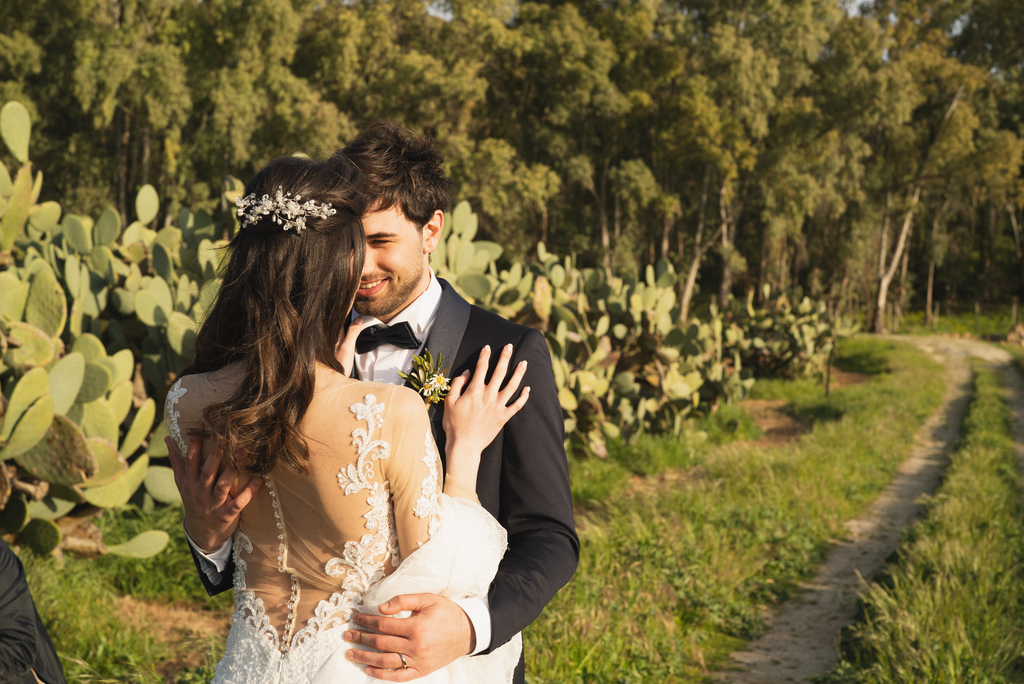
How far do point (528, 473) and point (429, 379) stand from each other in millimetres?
274

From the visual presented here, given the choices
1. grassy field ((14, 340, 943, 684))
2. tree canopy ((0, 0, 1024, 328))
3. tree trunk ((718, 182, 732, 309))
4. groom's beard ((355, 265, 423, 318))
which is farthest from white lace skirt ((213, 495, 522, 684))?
tree trunk ((718, 182, 732, 309))

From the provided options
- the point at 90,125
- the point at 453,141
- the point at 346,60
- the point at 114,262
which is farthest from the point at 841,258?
the point at 114,262

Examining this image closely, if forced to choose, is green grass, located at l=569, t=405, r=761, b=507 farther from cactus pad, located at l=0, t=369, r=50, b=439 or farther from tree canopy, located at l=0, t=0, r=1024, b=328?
tree canopy, located at l=0, t=0, r=1024, b=328

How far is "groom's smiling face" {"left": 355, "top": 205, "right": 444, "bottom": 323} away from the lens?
164cm

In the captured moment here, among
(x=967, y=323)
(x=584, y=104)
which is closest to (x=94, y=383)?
(x=584, y=104)

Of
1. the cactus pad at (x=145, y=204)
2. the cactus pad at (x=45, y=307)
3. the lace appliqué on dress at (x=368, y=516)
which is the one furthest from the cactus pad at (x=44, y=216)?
the lace appliqué on dress at (x=368, y=516)

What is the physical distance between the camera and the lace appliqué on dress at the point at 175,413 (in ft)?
4.41

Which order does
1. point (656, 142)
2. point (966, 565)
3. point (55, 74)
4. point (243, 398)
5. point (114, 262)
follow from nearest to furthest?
point (243, 398) → point (966, 565) → point (114, 262) → point (55, 74) → point (656, 142)

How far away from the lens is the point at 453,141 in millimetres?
18953

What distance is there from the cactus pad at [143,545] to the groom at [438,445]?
8.48 feet

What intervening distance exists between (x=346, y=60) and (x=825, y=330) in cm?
1263

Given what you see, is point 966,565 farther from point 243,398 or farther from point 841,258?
point 841,258

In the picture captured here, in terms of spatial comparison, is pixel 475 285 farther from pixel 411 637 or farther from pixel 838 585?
pixel 411 637

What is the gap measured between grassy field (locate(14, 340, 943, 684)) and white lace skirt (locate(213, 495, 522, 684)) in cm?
190
